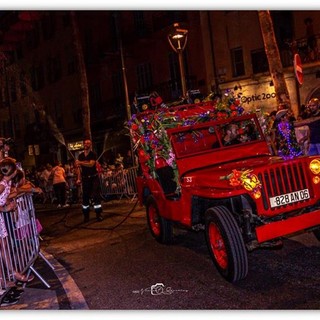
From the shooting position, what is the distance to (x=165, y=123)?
20.6 feet

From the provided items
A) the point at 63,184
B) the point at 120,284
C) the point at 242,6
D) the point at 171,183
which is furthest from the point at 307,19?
the point at 120,284

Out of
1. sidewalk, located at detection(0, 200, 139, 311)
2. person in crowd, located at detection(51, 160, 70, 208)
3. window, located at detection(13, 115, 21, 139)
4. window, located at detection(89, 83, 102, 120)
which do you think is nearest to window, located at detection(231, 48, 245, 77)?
window, located at detection(89, 83, 102, 120)

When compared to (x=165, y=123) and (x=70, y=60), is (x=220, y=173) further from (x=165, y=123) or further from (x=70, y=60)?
(x=70, y=60)

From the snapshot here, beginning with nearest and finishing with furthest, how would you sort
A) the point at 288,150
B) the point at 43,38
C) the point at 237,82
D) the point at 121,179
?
1. the point at 288,150
2. the point at 121,179
3. the point at 43,38
4. the point at 237,82

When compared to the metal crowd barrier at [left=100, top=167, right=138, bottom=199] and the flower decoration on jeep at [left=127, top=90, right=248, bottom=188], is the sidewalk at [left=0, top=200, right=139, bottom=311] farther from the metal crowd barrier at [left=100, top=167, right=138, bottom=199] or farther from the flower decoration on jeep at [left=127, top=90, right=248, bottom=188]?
the metal crowd barrier at [left=100, top=167, right=138, bottom=199]

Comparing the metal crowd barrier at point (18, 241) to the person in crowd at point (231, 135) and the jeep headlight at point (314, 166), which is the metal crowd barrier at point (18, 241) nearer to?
the person in crowd at point (231, 135)

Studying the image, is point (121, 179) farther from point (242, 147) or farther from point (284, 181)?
point (284, 181)

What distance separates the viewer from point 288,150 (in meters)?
6.98

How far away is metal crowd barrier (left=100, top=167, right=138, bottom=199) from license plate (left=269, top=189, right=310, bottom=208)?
8560 mm

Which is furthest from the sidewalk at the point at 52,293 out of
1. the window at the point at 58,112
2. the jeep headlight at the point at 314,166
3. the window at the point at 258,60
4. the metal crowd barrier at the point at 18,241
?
the window at the point at 58,112

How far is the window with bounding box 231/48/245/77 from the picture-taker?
18031 millimetres

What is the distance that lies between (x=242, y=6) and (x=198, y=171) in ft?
7.03

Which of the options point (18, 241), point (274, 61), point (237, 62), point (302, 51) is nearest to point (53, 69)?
point (237, 62)

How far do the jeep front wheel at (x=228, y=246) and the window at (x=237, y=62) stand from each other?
14.1 meters
